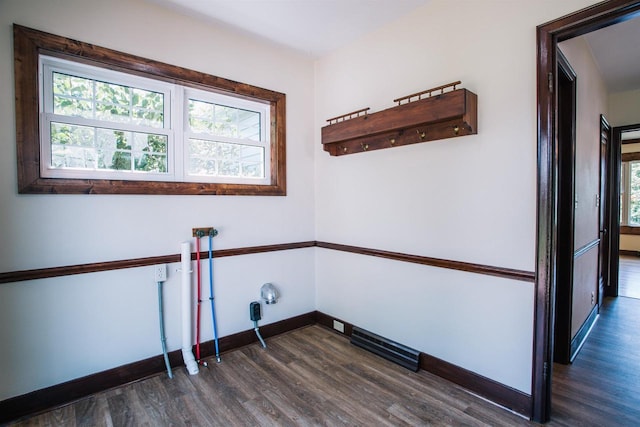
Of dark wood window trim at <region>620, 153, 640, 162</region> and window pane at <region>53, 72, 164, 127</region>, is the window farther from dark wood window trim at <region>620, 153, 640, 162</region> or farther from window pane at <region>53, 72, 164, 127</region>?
window pane at <region>53, 72, 164, 127</region>

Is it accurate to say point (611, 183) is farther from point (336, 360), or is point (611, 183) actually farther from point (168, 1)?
point (168, 1)

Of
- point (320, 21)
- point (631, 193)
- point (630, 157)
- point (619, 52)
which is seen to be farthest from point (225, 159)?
point (631, 193)

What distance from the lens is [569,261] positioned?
2.48m

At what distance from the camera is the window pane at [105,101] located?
6.88 feet

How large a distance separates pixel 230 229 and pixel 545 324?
2319 millimetres

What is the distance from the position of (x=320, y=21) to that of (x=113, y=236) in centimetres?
226

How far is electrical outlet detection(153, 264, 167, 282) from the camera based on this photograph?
237 cm

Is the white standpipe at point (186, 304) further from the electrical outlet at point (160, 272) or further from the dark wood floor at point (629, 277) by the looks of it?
the dark wood floor at point (629, 277)

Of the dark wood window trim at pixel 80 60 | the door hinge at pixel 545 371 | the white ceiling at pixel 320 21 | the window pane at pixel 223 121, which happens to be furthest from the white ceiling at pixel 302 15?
the door hinge at pixel 545 371

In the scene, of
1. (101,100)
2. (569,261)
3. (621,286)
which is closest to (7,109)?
(101,100)

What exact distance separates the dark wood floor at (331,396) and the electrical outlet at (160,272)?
721mm

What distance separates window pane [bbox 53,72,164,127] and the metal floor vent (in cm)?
242

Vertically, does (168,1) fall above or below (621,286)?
above

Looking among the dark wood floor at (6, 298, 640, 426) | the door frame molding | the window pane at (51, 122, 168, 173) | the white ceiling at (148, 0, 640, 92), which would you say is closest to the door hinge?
the door frame molding
